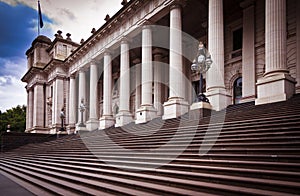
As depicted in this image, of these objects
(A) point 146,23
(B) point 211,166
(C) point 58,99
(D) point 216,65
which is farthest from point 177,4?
(C) point 58,99

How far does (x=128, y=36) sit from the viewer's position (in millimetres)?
22734

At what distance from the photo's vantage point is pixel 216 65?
14492mm

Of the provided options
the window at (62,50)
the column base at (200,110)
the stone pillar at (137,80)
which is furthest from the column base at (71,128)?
the column base at (200,110)

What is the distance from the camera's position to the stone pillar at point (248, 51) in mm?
A: 17656

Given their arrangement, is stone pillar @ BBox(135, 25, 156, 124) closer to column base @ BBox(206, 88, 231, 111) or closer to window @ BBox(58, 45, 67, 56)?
column base @ BBox(206, 88, 231, 111)

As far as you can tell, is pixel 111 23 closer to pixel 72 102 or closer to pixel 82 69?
pixel 82 69

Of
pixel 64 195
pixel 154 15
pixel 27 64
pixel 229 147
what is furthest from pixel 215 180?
pixel 27 64

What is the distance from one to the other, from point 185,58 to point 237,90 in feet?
24.2

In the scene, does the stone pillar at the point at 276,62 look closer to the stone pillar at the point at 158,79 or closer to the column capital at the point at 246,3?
the column capital at the point at 246,3

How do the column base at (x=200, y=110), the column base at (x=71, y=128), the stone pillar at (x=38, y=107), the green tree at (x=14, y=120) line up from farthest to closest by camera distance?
the green tree at (x=14, y=120) → the stone pillar at (x=38, y=107) → the column base at (x=71, y=128) → the column base at (x=200, y=110)

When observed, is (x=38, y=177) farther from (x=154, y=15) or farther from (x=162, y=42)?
(x=162, y=42)

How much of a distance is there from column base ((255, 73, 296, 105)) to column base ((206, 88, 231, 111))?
2.39 m

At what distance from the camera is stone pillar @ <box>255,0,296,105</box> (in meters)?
11.2

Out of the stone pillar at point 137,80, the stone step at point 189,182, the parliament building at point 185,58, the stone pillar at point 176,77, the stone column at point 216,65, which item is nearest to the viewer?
the stone step at point 189,182
